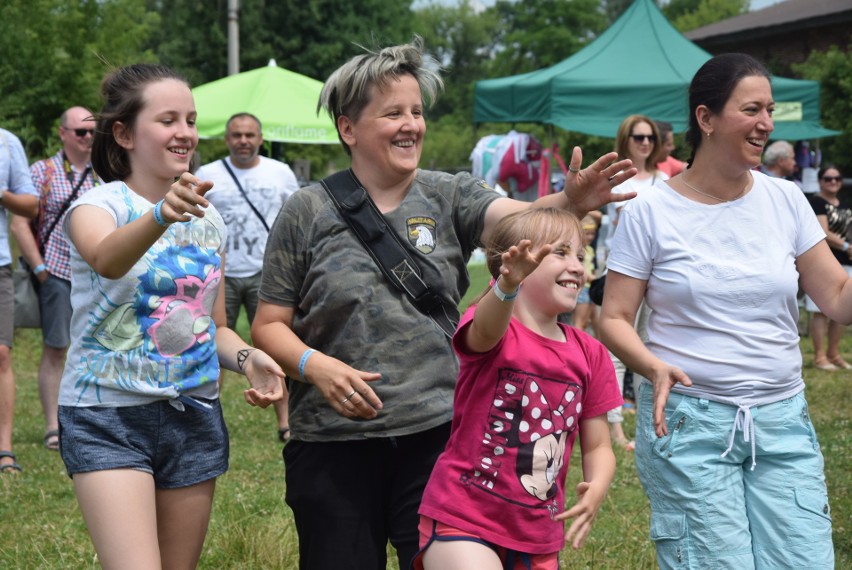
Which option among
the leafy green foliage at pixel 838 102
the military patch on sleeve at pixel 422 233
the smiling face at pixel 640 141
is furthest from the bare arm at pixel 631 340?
the leafy green foliage at pixel 838 102

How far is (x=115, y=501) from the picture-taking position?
3.22 meters

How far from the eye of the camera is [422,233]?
347 cm

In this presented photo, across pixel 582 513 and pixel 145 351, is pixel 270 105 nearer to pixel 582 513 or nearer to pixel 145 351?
pixel 145 351

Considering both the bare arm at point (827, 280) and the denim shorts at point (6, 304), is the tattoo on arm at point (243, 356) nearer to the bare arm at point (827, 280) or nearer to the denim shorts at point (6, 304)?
the bare arm at point (827, 280)

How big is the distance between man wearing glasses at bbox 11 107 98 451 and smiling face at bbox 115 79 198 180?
14.2 ft

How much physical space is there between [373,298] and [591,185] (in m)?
0.72

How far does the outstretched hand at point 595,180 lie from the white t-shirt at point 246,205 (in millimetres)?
5298

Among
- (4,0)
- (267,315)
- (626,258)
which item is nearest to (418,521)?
(267,315)

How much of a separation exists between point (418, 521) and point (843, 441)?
18.1 ft

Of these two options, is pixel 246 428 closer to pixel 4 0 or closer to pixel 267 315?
pixel 267 315

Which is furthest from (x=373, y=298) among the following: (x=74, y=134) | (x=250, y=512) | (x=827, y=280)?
(x=74, y=134)

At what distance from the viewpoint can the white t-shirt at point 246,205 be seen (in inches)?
328

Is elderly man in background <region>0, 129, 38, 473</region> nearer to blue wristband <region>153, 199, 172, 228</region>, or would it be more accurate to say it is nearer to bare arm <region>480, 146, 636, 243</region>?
blue wristband <region>153, 199, 172, 228</region>

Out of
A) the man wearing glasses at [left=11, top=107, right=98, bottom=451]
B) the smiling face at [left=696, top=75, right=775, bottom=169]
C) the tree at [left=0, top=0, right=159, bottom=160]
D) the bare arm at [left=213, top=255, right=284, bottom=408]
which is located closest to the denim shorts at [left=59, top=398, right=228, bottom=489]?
the bare arm at [left=213, top=255, right=284, bottom=408]
